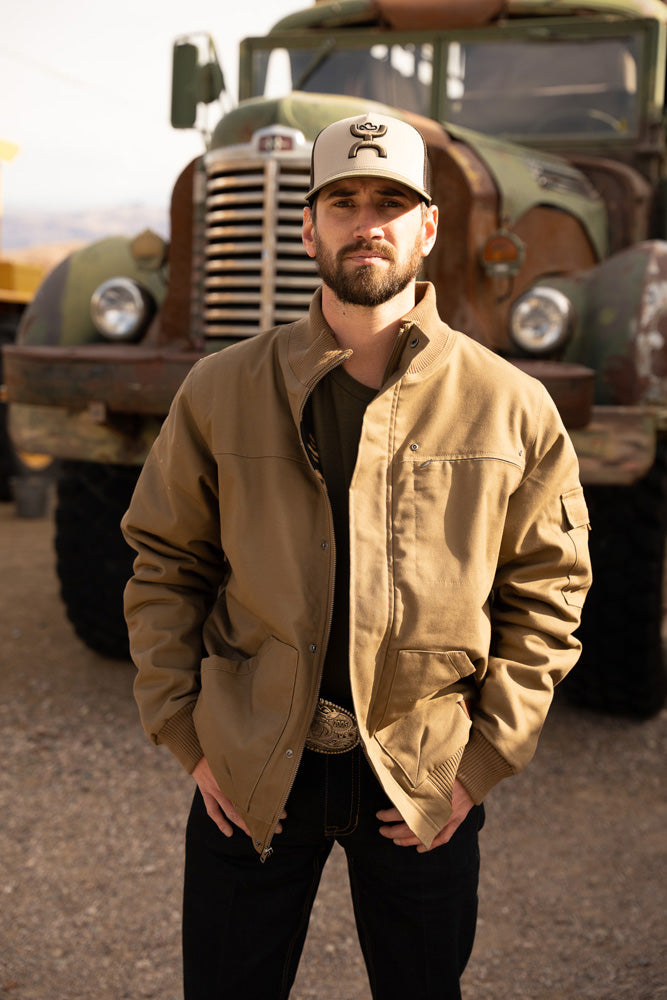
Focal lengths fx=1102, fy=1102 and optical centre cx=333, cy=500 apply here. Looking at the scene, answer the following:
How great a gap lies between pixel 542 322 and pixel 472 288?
0.29 meters

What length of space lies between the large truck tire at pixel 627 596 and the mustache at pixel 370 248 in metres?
2.30

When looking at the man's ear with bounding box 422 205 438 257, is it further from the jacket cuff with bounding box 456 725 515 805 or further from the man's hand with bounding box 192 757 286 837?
the man's hand with bounding box 192 757 286 837

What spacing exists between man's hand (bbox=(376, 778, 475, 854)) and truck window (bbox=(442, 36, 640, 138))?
166 inches

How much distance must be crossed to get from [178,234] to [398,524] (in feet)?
9.43

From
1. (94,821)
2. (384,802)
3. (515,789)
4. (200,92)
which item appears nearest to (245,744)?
(384,802)

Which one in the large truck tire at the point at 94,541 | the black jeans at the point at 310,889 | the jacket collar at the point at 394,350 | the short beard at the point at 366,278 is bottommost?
the large truck tire at the point at 94,541

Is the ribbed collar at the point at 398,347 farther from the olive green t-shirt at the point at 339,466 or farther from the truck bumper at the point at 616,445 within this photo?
the truck bumper at the point at 616,445

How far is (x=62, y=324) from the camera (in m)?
4.56

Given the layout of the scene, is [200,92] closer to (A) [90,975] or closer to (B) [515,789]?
(B) [515,789]

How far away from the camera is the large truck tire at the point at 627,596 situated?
396 centimetres

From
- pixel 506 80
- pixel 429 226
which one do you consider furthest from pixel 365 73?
pixel 429 226

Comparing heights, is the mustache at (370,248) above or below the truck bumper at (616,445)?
above

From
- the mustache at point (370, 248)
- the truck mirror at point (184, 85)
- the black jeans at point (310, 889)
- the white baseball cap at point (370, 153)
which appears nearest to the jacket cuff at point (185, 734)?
the black jeans at point (310, 889)

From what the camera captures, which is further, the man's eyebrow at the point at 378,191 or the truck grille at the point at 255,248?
the truck grille at the point at 255,248
